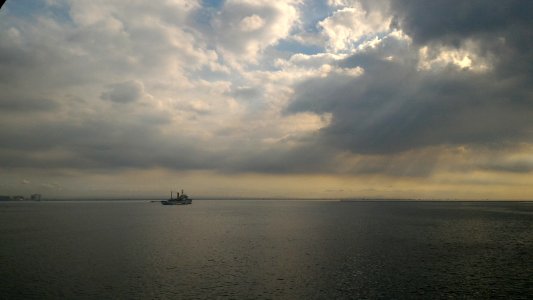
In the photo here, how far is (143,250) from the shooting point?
62.6 m

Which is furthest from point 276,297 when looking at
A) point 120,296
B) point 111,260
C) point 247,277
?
point 111,260

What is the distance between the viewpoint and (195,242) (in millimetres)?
73688

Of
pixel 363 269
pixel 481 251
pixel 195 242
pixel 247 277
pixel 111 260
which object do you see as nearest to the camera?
pixel 247 277

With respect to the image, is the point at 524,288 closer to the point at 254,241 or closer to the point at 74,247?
the point at 254,241

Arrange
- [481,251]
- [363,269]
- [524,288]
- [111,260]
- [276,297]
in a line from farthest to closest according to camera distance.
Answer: [481,251] → [111,260] → [363,269] → [524,288] → [276,297]

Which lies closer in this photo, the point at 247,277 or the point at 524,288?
the point at 524,288

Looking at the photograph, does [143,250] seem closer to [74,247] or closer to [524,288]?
[74,247]

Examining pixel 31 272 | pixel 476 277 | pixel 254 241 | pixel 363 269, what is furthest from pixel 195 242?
pixel 476 277

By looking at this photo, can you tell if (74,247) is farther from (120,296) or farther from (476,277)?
(476,277)

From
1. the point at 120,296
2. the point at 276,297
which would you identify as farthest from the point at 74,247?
the point at 276,297

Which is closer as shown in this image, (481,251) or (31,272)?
(31,272)

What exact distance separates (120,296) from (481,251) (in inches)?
2415

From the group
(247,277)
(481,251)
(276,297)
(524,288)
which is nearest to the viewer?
(276,297)

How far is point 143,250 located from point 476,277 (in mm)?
53087
